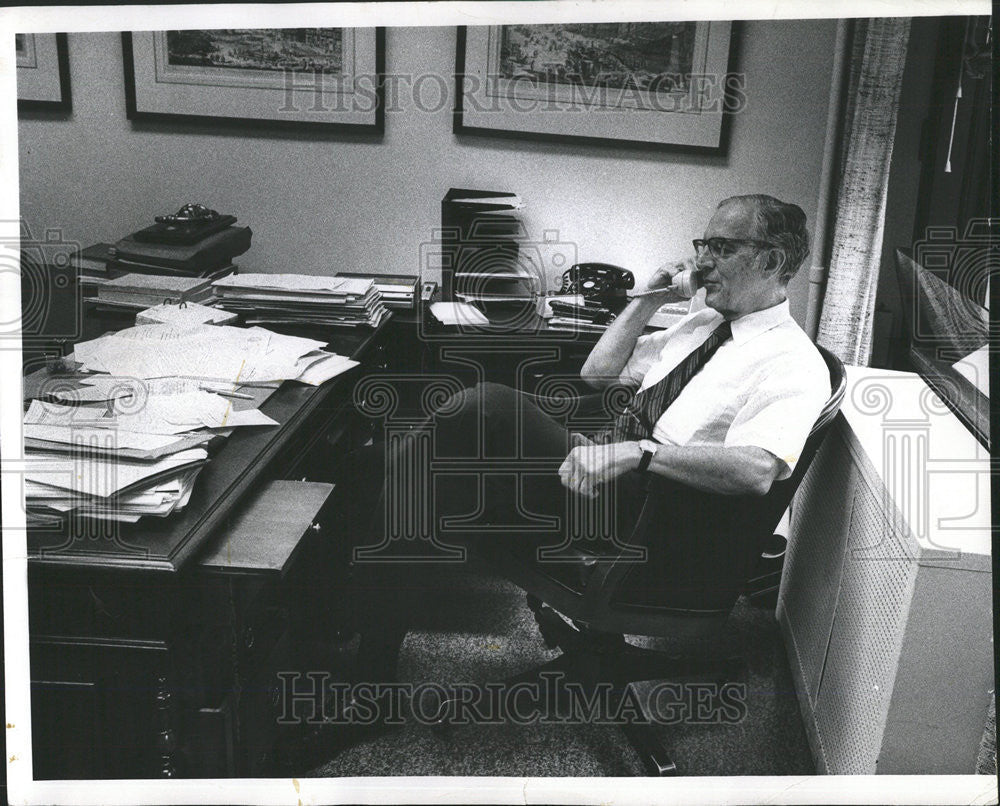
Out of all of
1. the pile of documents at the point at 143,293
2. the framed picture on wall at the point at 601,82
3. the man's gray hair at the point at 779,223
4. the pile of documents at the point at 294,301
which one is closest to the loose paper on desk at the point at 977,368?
the man's gray hair at the point at 779,223

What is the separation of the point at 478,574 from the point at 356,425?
0.49 metres

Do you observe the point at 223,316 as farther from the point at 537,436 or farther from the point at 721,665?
the point at 721,665

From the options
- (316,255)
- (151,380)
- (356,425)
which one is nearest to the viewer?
(151,380)

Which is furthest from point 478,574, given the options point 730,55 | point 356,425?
point 730,55

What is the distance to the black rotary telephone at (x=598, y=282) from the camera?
2.21 m

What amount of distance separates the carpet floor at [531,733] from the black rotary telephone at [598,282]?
845mm

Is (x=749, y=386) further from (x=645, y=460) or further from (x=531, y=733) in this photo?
(x=531, y=733)

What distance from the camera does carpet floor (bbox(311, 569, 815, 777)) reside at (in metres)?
1.47

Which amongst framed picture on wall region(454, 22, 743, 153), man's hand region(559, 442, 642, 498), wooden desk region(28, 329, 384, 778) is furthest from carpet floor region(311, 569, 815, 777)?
framed picture on wall region(454, 22, 743, 153)

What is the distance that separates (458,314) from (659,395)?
771 mm

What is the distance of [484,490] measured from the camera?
1.70m

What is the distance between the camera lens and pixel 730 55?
1846mm

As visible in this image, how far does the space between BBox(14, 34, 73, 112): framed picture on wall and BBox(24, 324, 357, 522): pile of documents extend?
0.45m

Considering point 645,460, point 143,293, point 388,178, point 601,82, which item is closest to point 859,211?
point 601,82
